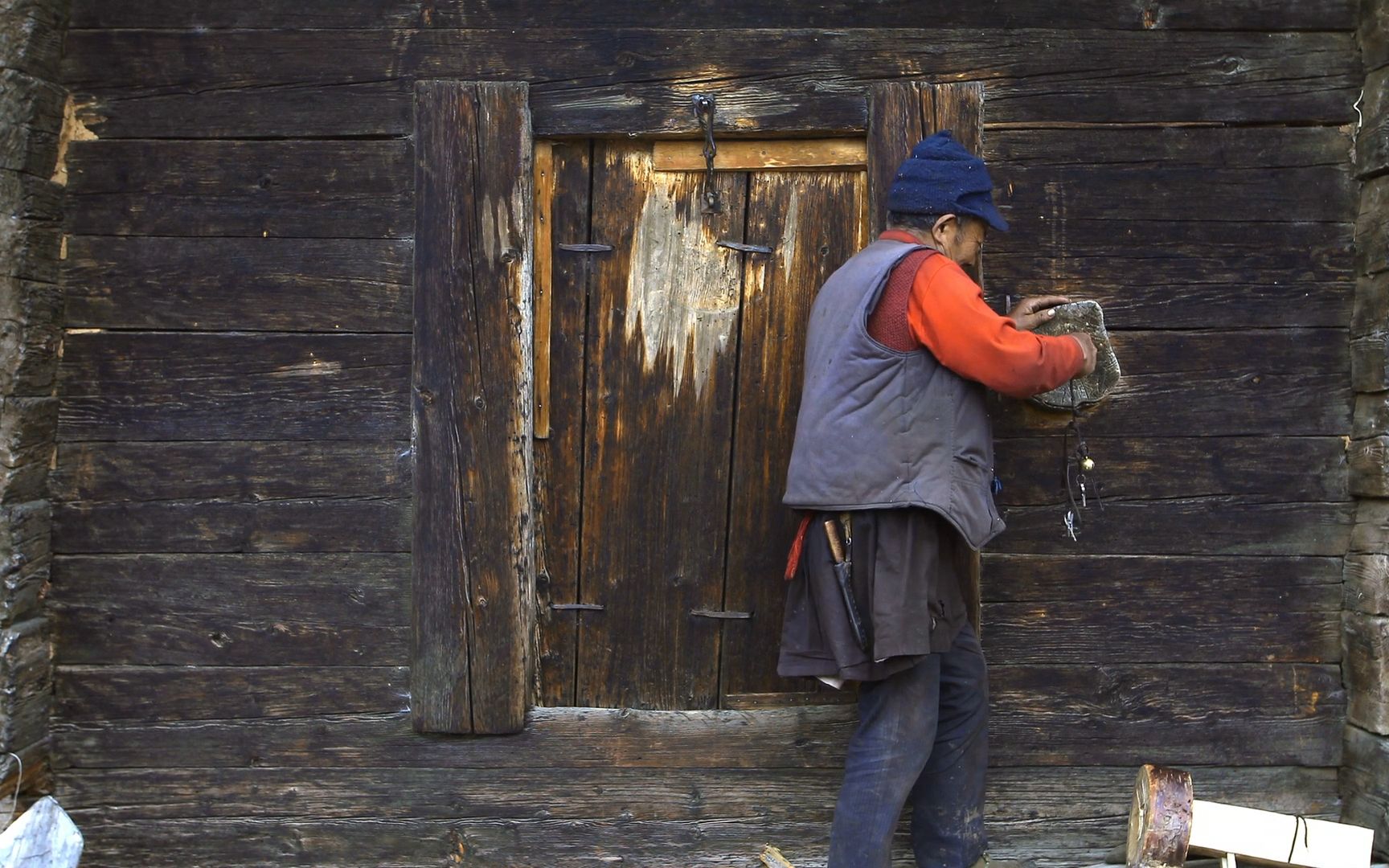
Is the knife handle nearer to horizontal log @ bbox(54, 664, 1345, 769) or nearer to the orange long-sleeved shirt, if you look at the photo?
the orange long-sleeved shirt

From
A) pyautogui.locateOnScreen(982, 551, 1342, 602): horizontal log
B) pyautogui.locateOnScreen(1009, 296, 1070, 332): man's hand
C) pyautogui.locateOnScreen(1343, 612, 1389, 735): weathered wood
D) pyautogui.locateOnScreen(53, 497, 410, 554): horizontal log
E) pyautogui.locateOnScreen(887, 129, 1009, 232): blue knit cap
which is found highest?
pyautogui.locateOnScreen(887, 129, 1009, 232): blue knit cap

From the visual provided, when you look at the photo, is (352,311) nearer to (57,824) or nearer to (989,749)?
(57,824)

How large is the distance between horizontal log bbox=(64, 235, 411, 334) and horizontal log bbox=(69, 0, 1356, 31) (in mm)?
579

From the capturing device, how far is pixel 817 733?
287cm

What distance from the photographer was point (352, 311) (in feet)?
9.19

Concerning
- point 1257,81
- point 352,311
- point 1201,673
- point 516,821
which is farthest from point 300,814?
point 1257,81

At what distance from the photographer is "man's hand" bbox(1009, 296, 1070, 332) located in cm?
268

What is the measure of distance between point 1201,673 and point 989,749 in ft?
2.05

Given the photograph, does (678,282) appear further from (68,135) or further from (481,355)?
(68,135)

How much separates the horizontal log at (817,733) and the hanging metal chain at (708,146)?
1388mm

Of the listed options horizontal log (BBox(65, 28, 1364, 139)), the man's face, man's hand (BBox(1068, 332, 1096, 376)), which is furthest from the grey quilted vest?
horizontal log (BBox(65, 28, 1364, 139))

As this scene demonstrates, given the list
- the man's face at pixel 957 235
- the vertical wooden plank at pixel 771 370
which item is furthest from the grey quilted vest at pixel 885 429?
the vertical wooden plank at pixel 771 370

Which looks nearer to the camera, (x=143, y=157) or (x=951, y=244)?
(x=951, y=244)

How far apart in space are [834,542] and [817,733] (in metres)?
0.71
